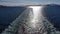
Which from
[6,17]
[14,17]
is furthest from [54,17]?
[6,17]

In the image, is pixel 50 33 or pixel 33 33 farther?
pixel 33 33

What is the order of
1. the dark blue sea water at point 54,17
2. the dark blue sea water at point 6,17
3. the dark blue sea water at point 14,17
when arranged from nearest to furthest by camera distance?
the dark blue sea water at point 6,17 → the dark blue sea water at point 14,17 → the dark blue sea water at point 54,17

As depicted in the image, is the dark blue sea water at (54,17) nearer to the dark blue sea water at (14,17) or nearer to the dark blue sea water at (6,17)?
the dark blue sea water at (14,17)

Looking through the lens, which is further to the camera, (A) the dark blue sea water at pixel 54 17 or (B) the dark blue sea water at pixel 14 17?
(A) the dark blue sea water at pixel 54 17

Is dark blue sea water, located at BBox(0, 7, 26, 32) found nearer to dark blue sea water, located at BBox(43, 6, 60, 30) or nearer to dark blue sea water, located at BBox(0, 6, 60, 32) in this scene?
dark blue sea water, located at BBox(0, 6, 60, 32)

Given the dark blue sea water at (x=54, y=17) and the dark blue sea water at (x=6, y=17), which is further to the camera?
the dark blue sea water at (x=54, y=17)

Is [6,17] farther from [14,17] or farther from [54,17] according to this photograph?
[54,17]

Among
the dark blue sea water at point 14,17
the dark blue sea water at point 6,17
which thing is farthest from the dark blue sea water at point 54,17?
the dark blue sea water at point 6,17

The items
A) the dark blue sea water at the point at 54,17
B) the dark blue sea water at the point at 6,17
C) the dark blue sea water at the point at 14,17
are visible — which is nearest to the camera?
the dark blue sea water at the point at 6,17

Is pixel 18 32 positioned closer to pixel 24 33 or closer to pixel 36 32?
pixel 24 33

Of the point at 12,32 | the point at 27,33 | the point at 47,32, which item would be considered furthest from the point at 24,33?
the point at 47,32
